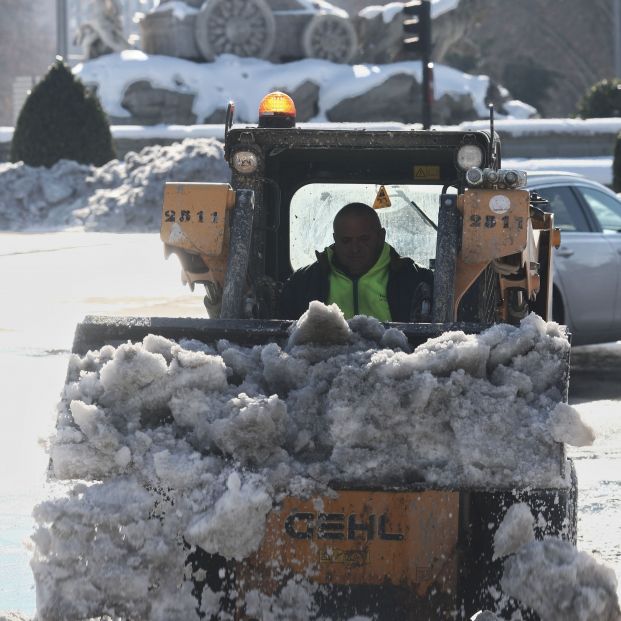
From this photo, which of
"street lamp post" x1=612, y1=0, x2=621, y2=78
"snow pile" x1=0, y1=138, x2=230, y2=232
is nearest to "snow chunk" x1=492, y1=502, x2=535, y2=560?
"snow pile" x1=0, y1=138, x2=230, y2=232

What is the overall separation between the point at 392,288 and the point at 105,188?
2315cm

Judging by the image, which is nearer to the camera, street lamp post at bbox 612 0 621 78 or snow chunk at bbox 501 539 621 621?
snow chunk at bbox 501 539 621 621

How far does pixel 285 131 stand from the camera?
624 centimetres

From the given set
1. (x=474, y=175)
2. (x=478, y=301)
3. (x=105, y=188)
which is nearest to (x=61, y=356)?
(x=478, y=301)

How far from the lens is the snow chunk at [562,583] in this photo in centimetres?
393

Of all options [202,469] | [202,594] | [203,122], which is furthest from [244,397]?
[203,122]

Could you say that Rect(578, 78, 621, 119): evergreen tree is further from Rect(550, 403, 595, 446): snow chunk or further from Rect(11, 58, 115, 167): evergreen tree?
Rect(550, 403, 595, 446): snow chunk

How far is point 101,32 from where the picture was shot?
136ft

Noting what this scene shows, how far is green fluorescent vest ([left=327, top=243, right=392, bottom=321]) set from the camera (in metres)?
6.00

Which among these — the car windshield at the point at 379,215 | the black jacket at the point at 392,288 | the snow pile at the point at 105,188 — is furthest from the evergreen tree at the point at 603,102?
the black jacket at the point at 392,288

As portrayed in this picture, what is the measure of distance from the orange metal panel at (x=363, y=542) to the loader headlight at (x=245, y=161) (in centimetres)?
246

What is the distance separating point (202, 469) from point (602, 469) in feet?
13.4

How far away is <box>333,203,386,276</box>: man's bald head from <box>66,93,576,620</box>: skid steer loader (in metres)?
0.34

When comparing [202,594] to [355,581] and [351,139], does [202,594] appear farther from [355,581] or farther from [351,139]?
[351,139]
